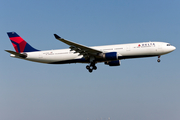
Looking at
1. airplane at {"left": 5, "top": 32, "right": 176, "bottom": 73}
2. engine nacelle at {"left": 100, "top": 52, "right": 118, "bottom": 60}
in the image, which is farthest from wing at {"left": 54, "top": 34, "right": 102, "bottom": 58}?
engine nacelle at {"left": 100, "top": 52, "right": 118, "bottom": 60}

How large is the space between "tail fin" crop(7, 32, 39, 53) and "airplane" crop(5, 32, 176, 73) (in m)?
1.13

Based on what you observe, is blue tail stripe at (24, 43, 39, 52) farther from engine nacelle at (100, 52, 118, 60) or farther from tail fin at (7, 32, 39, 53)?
engine nacelle at (100, 52, 118, 60)

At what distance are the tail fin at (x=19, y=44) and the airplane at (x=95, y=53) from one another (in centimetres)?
113

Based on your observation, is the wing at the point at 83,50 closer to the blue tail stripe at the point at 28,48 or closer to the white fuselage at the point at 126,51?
the white fuselage at the point at 126,51

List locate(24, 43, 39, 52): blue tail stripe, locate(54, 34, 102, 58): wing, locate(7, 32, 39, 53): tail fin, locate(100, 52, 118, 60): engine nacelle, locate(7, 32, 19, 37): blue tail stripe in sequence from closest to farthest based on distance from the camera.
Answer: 1. locate(54, 34, 102, 58): wing
2. locate(100, 52, 118, 60): engine nacelle
3. locate(24, 43, 39, 52): blue tail stripe
4. locate(7, 32, 39, 53): tail fin
5. locate(7, 32, 19, 37): blue tail stripe

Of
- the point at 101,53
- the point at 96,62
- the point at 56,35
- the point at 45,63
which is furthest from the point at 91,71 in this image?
the point at 56,35

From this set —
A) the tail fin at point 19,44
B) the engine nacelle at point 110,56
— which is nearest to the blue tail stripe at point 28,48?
the tail fin at point 19,44

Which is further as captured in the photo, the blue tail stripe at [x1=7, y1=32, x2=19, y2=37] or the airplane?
the blue tail stripe at [x1=7, y1=32, x2=19, y2=37]

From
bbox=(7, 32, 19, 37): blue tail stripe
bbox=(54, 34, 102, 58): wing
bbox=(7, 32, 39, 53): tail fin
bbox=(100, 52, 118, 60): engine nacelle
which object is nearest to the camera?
bbox=(54, 34, 102, 58): wing

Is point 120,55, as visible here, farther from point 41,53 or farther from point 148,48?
point 41,53

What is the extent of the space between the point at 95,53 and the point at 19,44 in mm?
14785

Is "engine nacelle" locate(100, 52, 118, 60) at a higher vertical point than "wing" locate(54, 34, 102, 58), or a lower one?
lower

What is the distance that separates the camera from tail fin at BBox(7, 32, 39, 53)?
145ft

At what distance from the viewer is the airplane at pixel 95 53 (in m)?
37.3
